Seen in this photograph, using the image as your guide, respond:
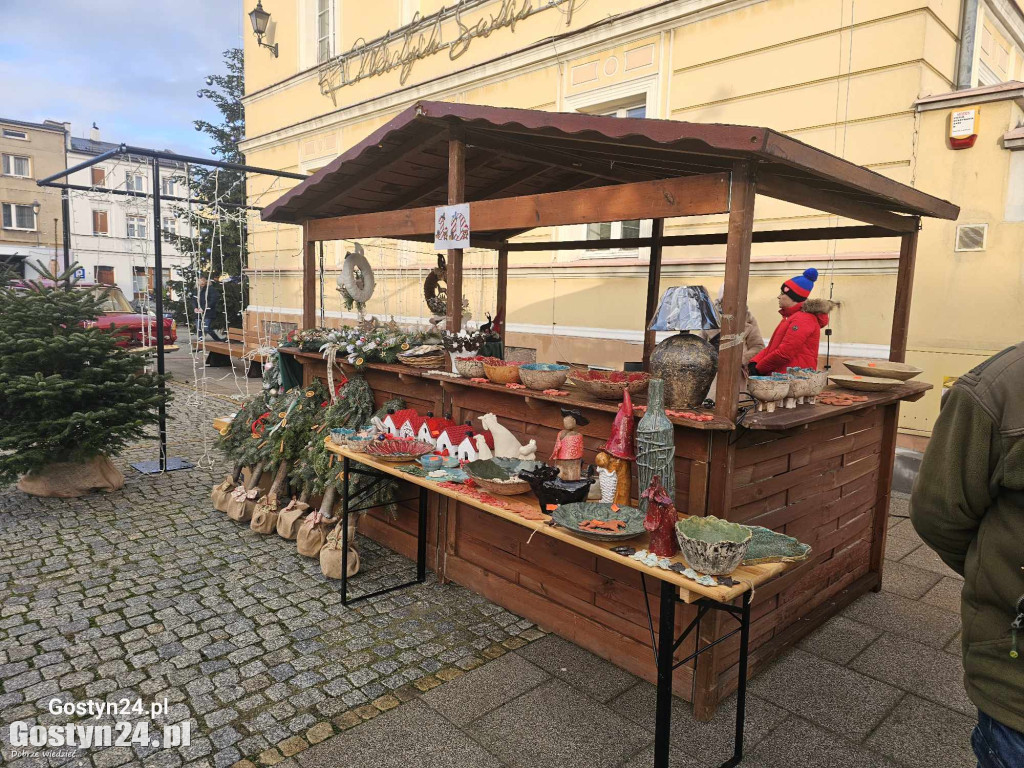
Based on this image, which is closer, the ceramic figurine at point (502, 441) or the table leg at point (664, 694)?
the table leg at point (664, 694)

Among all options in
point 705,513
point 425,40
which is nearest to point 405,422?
point 705,513

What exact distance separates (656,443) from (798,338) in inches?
111

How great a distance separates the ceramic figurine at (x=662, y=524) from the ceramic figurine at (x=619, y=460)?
0.42 meters

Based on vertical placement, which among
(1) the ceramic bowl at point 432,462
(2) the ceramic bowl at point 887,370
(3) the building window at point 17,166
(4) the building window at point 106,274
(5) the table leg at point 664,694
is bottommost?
(5) the table leg at point 664,694

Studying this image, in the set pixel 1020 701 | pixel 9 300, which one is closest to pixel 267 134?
pixel 9 300

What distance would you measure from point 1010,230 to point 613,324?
4.26 metres

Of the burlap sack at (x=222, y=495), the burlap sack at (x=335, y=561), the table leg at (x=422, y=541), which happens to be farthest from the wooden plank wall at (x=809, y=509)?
the burlap sack at (x=222, y=495)

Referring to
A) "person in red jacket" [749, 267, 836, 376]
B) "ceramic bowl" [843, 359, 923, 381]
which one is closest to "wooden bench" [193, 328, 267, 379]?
"person in red jacket" [749, 267, 836, 376]

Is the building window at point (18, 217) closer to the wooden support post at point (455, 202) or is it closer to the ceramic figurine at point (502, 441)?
the wooden support post at point (455, 202)

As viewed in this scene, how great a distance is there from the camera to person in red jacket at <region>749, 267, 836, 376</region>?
510cm

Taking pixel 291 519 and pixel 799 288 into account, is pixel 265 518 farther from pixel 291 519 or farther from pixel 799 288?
pixel 799 288

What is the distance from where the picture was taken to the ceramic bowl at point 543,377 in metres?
3.77

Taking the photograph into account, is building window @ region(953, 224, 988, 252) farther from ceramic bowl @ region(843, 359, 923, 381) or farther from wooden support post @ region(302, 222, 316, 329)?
wooden support post @ region(302, 222, 316, 329)

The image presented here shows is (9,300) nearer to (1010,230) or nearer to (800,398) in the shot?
(800,398)
